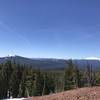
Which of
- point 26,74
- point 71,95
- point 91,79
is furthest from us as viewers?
point 26,74

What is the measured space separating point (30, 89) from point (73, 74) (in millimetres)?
12025

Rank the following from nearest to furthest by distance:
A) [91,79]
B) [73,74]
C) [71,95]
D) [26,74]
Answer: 1. [71,95]
2. [91,79]
3. [73,74]
4. [26,74]

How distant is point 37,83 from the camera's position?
64312mm

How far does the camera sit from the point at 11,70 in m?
72.8

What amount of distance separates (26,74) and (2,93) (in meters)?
8.75

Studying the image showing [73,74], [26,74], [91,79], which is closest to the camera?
[91,79]

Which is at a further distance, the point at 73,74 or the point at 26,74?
the point at 26,74

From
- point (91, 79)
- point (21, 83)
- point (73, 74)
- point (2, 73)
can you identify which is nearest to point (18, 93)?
point (21, 83)

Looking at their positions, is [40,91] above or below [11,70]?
below

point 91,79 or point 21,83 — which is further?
point 21,83

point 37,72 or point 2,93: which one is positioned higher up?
point 37,72

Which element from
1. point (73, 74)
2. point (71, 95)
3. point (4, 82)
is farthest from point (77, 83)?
point (71, 95)

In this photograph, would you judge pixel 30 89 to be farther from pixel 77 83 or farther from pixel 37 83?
pixel 77 83

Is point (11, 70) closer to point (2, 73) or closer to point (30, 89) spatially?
→ point (2, 73)
